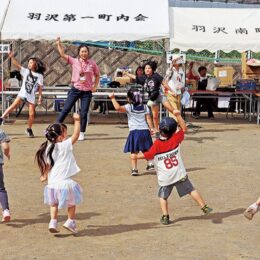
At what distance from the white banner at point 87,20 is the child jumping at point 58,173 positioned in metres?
9.40

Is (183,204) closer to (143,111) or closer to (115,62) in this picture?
(143,111)

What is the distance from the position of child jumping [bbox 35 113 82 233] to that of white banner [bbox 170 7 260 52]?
9923mm

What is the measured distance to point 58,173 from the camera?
6660 millimetres

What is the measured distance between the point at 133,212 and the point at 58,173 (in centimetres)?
128

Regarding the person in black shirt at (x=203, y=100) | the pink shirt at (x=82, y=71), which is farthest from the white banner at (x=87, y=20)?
the person in black shirt at (x=203, y=100)

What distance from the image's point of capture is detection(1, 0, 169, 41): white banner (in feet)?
52.0

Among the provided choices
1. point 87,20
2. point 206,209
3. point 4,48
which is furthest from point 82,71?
point 206,209

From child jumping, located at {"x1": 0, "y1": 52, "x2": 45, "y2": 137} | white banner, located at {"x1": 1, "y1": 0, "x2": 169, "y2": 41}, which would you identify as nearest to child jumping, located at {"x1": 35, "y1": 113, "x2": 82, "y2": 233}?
child jumping, located at {"x1": 0, "y1": 52, "x2": 45, "y2": 137}

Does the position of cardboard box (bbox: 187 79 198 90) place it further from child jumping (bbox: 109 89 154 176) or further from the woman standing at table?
child jumping (bbox: 109 89 154 176)

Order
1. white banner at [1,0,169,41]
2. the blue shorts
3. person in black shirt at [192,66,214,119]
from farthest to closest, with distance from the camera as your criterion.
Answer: person in black shirt at [192,66,214,119]
white banner at [1,0,169,41]
the blue shorts

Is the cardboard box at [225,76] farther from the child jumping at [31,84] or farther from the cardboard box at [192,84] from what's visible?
the child jumping at [31,84]

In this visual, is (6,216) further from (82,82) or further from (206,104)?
(206,104)

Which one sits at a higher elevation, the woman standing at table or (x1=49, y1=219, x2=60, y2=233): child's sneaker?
the woman standing at table

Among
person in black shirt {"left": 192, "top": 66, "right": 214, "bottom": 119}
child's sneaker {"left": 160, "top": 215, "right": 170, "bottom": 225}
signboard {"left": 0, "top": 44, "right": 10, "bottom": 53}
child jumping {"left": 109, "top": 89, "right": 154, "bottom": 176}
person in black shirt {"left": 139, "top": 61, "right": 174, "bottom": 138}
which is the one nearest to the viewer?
child's sneaker {"left": 160, "top": 215, "right": 170, "bottom": 225}
